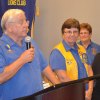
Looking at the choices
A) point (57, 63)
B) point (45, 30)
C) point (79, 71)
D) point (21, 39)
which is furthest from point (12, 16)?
point (45, 30)

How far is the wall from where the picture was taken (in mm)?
4043

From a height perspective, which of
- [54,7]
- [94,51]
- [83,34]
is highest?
[54,7]

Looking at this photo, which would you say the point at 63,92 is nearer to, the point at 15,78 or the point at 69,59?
the point at 15,78

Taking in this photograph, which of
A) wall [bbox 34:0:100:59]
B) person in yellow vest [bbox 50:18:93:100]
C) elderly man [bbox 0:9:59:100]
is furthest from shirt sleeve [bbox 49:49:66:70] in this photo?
wall [bbox 34:0:100:59]

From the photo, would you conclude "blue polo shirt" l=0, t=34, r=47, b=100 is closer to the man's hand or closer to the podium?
the man's hand

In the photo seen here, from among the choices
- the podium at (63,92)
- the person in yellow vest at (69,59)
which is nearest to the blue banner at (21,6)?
the person in yellow vest at (69,59)

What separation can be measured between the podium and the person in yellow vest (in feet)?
3.73

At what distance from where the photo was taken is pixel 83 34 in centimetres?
357

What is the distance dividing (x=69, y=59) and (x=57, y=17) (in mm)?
1785

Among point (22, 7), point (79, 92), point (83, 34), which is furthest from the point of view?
point (83, 34)

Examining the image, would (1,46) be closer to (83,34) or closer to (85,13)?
(83,34)

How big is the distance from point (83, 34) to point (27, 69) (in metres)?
1.81

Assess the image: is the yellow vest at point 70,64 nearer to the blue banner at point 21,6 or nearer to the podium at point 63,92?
the blue banner at point 21,6

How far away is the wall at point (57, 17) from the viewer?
13.3ft
